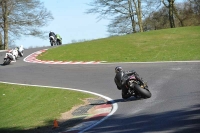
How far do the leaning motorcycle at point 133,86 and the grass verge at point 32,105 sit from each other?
6.74 ft

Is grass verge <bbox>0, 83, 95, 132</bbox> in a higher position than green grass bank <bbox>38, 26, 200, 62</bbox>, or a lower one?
lower

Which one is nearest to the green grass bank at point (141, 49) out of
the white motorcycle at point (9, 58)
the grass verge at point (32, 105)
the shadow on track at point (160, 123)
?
the white motorcycle at point (9, 58)

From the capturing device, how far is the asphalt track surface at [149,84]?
368 inches

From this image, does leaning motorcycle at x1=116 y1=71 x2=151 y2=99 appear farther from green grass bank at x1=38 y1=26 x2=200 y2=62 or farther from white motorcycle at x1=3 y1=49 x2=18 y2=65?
white motorcycle at x1=3 y1=49 x2=18 y2=65

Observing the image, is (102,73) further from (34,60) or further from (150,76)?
(34,60)

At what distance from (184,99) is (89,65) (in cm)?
1336

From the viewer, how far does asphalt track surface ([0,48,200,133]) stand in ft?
30.6

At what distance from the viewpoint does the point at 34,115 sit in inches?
586

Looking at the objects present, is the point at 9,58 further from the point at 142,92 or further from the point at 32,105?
the point at 142,92

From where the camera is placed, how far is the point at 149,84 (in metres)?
16.6

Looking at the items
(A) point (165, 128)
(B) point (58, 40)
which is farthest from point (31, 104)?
(B) point (58, 40)

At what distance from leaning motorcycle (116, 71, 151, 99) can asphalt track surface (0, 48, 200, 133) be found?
0.23 meters

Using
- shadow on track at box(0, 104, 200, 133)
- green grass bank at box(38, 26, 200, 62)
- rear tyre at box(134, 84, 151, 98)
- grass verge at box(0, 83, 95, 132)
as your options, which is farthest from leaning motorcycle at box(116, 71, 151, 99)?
green grass bank at box(38, 26, 200, 62)

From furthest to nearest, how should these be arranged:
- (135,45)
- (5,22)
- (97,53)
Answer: (5,22), (135,45), (97,53)
